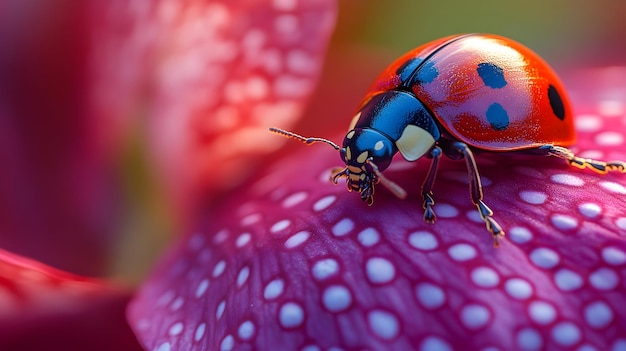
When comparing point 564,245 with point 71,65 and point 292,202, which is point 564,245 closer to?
point 292,202

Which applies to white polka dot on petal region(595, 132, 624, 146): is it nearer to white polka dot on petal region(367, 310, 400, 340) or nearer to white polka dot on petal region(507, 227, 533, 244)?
white polka dot on petal region(507, 227, 533, 244)

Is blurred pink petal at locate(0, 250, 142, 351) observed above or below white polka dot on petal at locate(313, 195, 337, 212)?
below

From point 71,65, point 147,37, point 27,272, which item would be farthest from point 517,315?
point 71,65

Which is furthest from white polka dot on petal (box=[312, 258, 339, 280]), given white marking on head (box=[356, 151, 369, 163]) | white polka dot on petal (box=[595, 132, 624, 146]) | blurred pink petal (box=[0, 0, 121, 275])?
blurred pink petal (box=[0, 0, 121, 275])

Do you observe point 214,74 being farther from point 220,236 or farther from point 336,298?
point 336,298

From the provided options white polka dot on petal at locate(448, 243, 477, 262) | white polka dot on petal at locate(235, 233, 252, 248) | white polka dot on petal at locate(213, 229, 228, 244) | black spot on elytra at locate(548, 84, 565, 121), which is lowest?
white polka dot on petal at locate(213, 229, 228, 244)

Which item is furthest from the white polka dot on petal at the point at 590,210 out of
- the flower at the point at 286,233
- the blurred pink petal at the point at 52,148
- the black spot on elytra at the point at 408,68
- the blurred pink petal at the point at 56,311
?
the blurred pink petal at the point at 52,148

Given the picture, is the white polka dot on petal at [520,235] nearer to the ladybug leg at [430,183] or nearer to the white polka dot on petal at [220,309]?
the ladybug leg at [430,183]

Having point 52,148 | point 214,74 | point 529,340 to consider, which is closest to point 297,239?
point 529,340
